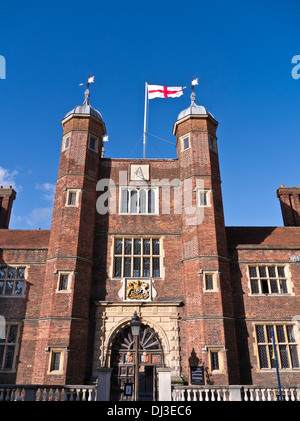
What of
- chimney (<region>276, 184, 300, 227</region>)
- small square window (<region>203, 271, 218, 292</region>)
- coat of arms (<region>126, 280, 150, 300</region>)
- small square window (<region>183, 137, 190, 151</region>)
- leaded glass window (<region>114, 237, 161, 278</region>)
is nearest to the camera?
small square window (<region>203, 271, 218, 292</region>)

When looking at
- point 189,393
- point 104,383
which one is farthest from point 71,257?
point 189,393

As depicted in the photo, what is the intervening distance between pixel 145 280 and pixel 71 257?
3.45m

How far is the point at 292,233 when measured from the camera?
1822 centimetres

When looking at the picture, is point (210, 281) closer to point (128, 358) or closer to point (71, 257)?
point (128, 358)

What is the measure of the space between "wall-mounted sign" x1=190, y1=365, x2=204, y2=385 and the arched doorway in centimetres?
181

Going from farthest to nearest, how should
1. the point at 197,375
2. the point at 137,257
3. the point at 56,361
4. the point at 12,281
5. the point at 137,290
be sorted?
the point at 137,257, the point at 12,281, the point at 137,290, the point at 56,361, the point at 197,375

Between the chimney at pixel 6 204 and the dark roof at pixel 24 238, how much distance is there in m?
2.61

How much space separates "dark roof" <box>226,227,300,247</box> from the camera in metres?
16.8

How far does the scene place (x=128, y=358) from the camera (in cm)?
1376

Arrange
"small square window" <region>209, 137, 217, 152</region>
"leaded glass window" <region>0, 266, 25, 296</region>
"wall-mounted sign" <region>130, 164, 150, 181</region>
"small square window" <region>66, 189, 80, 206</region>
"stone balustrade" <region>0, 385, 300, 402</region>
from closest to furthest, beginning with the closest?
"stone balustrade" <region>0, 385, 300, 402</region> → "leaded glass window" <region>0, 266, 25, 296</region> → "small square window" <region>66, 189, 80, 206</region> → "wall-mounted sign" <region>130, 164, 150, 181</region> → "small square window" <region>209, 137, 217, 152</region>

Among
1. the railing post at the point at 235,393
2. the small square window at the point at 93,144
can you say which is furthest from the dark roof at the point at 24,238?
the railing post at the point at 235,393

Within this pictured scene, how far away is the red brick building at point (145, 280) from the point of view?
1332 cm

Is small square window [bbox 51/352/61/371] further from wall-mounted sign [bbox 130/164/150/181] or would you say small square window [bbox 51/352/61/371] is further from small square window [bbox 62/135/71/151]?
small square window [bbox 62/135/71/151]

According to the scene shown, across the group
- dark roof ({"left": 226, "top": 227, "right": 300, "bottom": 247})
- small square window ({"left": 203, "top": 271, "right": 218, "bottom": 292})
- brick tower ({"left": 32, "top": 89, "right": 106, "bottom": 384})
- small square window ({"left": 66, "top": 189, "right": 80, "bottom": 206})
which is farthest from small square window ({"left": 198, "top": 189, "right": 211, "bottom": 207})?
small square window ({"left": 66, "top": 189, "right": 80, "bottom": 206})
